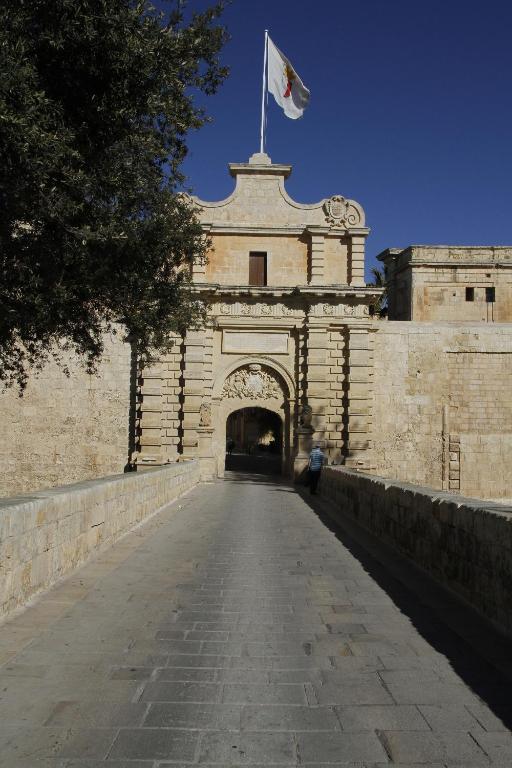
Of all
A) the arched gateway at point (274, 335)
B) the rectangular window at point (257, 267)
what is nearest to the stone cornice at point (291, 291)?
the arched gateway at point (274, 335)

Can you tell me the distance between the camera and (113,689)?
343 centimetres

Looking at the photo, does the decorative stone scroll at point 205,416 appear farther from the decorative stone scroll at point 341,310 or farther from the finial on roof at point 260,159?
the finial on roof at point 260,159

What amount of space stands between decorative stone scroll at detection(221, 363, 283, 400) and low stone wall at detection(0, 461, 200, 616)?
13.4 metres

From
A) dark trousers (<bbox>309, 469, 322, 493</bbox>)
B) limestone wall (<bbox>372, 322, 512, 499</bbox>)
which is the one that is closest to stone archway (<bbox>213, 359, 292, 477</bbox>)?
limestone wall (<bbox>372, 322, 512, 499</bbox>)

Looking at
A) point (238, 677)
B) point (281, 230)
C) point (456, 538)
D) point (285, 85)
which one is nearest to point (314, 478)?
point (281, 230)

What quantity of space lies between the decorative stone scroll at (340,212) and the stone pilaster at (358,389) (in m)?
3.50

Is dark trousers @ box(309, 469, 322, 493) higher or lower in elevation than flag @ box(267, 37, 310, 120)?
lower

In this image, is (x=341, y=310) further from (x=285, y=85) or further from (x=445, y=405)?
(x=285, y=85)

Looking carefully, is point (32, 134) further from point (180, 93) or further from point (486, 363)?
point (486, 363)

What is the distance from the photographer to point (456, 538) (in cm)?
551

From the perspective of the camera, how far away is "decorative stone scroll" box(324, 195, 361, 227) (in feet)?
73.6

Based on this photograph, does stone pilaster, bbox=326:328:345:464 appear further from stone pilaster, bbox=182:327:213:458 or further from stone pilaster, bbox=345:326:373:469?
stone pilaster, bbox=182:327:213:458

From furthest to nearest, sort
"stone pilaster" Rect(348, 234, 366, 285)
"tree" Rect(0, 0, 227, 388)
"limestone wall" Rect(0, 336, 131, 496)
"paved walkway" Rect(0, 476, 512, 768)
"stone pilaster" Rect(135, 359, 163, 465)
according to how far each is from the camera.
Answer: "limestone wall" Rect(0, 336, 131, 496) < "stone pilaster" Rect(348, 234, 366, 285) < "stone pilaster" Rect(135, 359, 163, 465) < "tree" Rect(0, 0, 227, 388) < "paved walkway" Rect(0, 476, 512, 768)

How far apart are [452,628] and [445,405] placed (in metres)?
18.8
